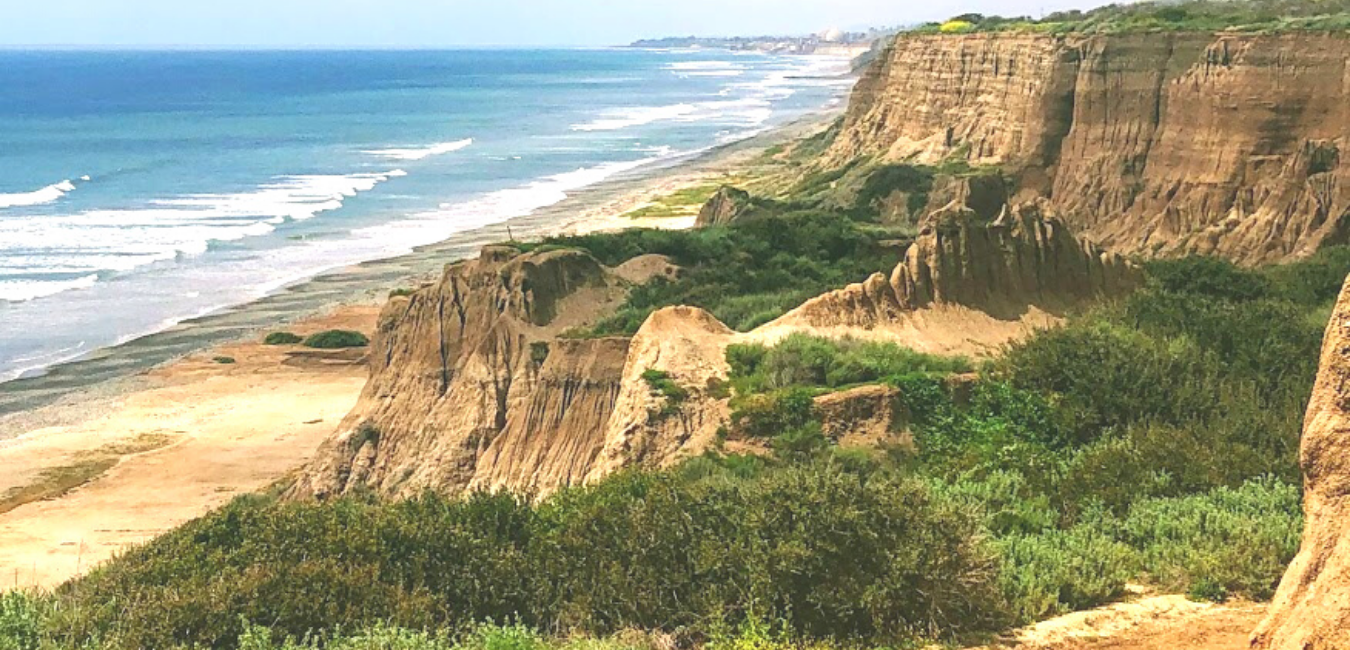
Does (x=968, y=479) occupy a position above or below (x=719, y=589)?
below

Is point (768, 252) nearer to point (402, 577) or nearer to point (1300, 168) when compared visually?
point (1300, 168)

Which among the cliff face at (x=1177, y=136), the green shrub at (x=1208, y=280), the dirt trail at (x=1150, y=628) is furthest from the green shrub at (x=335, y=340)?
the dirt trail at (x=1150, y=628)

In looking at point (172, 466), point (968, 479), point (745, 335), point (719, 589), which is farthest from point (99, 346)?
point (719, 589)

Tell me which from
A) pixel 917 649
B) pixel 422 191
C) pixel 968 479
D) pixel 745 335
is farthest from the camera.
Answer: pixel 422 191

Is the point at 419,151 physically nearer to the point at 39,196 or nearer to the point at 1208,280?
the point at 39,196

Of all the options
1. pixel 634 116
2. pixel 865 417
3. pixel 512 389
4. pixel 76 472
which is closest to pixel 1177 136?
pixel 512 389

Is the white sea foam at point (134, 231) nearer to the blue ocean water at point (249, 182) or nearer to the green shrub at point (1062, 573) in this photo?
the blue ocean water at point (249, 182)

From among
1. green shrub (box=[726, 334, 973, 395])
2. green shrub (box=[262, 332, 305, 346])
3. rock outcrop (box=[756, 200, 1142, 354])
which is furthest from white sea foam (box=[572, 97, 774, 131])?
green shrub (box=[726, 334, 973, 395])
